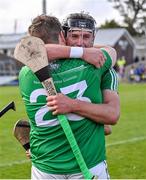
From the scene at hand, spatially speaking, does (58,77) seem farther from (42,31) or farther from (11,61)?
(11,61)

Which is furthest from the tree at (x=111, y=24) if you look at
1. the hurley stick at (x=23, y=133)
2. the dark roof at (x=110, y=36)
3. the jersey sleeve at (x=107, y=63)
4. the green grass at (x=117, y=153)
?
the jersey sleeve at (x=107, y=63)

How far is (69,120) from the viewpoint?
3.40 m

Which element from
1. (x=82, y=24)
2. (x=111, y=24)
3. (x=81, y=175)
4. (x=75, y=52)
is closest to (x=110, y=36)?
(x=111, y=24)

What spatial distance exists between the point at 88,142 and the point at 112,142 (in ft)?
25.6

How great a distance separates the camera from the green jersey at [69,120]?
3.39m

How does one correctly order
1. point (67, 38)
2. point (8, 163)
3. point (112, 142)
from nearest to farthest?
point (67, 38)
point (8, 163)
point (112, 142)

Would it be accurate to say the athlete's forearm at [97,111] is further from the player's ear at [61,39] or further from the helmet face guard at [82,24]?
the helmet face guard at [82,24]

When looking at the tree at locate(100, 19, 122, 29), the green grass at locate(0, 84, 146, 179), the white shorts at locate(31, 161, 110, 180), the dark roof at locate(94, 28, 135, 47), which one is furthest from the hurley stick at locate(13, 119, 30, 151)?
the tree at locate(100, 19, 122, 29)

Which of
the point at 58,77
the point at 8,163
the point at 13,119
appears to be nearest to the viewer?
the point at 58,77

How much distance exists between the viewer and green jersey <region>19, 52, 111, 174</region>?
339 cm

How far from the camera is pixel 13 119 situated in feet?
51.8

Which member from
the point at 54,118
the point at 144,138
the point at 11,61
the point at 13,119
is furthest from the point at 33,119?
the point at 11,61

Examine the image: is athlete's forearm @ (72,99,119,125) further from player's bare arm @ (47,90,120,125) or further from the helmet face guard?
the helmet face guard

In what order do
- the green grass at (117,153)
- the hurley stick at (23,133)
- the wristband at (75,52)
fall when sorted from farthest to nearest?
the green grass at (117,153) < the hurley stick at (23,133) < the wristband at (75,52)
